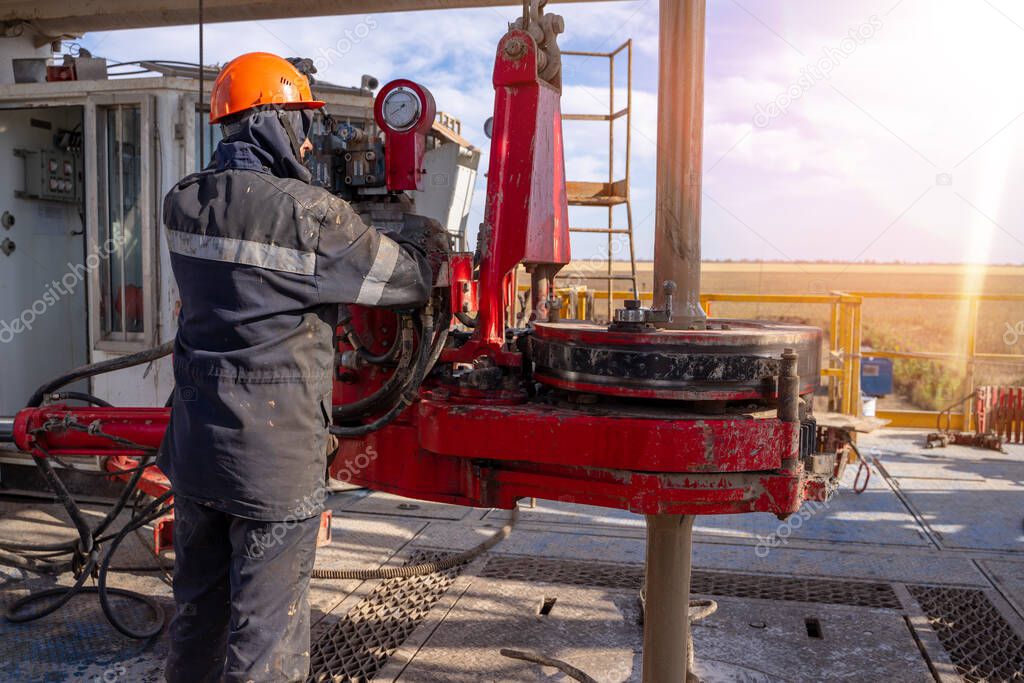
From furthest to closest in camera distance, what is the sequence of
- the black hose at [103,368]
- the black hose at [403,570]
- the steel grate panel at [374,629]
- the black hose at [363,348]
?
1. the black hose at [403,570]
2. the black hose at [103,368]
3. the steel grate panel at [374,629]
4. the black hose at [363,348]

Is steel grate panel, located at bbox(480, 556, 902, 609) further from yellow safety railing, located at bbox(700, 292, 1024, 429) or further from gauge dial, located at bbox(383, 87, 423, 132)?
yellow safety railing, located at bbox(700, 292, 1024, 429)

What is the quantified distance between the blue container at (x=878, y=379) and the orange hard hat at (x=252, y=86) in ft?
27.5

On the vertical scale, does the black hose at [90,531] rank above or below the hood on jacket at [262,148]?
below

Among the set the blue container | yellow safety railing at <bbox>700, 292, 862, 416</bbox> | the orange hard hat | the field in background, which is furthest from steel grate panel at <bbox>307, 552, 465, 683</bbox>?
the blue container

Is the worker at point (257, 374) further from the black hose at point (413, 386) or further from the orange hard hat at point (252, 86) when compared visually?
the black hose at point (413, 386)

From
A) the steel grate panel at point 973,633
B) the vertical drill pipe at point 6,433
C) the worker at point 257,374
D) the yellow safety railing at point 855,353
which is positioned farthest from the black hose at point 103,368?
the yellow safety railing at point 855,353

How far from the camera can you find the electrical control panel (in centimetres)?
575

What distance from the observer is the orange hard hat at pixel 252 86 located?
240 centimetres

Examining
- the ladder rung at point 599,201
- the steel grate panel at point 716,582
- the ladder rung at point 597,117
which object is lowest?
the steel grate panel at point 716,582

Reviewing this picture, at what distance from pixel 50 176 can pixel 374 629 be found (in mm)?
4354

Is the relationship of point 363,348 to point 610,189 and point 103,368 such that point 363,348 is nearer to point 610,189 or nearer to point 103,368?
point 103,368

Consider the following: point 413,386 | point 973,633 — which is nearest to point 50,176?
point 413,386

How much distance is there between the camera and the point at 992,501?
206 inches

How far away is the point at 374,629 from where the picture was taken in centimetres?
342
